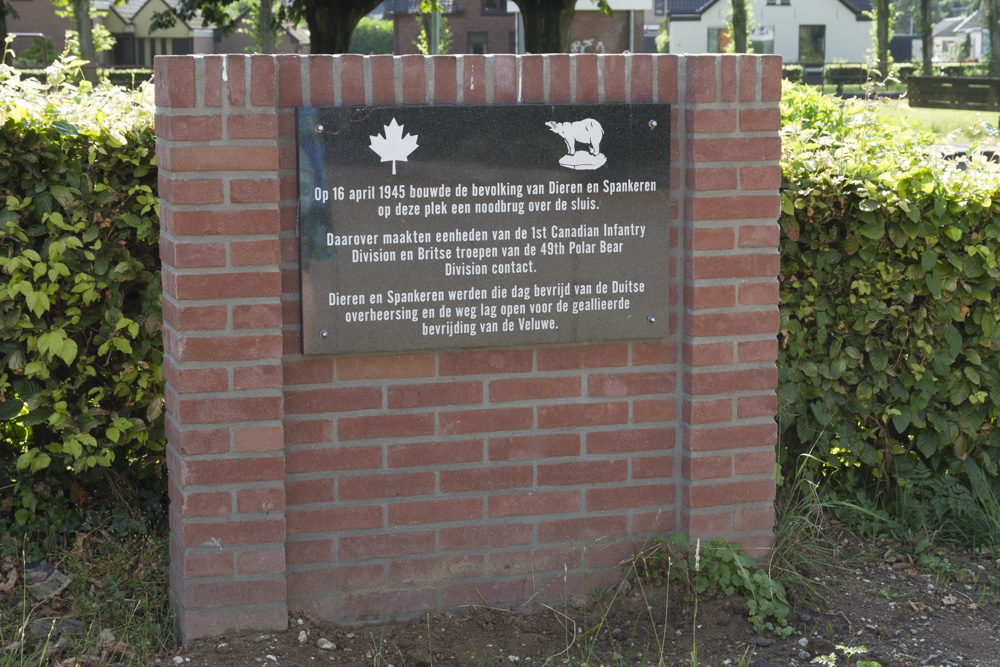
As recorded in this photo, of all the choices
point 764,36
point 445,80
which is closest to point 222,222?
point 445,80

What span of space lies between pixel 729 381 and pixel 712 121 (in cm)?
80

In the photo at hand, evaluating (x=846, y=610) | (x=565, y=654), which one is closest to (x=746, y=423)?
(x=846, y=610)

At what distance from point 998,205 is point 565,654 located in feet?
7.46

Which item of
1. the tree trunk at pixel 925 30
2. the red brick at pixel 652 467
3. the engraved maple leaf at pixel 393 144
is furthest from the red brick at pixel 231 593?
the tree trunk at pixel 925 30

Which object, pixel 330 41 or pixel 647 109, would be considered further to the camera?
pixel 330 41

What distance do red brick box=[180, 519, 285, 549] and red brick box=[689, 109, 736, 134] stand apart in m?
1.68

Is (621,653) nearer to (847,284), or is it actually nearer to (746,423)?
(746,423)

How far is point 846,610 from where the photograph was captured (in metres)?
3.53

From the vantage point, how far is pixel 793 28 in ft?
238

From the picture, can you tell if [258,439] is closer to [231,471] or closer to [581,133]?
[231,471]

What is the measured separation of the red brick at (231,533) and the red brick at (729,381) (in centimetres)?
130

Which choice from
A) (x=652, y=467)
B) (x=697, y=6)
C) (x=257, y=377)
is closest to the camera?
(x=257, y=377)

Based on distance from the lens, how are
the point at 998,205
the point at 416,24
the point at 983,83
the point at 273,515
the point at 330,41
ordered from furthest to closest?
the point at 416,24, the point at 983,83, the point at 330,41, the point at 998,205, the point at 273,515

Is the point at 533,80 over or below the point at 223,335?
over
